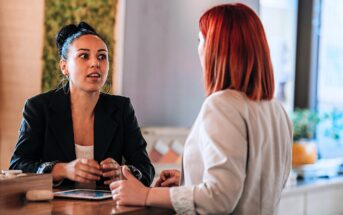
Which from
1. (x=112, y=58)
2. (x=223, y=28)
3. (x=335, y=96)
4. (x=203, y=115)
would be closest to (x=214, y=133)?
(x=203, y=115)

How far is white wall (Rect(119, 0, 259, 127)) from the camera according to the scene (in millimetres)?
3576

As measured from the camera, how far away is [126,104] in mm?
2453

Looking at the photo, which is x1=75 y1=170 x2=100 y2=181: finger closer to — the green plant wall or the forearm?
the forearm

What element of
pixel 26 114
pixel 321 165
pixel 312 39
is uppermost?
pixel 312 39

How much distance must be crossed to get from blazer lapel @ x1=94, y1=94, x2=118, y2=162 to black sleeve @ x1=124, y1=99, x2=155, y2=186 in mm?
66

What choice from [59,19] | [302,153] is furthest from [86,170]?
[302,153]

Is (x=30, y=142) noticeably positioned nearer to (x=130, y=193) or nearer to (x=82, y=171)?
(x=82, y=171)

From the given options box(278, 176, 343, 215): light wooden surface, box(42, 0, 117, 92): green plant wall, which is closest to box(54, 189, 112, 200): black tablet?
box(42, 0, 117, 92): green plant wall

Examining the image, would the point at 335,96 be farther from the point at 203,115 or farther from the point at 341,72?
the point at 203,115

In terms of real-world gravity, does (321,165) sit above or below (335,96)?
below

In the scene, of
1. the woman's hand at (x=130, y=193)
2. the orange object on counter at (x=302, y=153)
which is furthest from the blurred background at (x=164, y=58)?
the woman's hand at (x=130, y=193)

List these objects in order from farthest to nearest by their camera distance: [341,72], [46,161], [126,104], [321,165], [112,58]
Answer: [341,72], [321,165], [112,58], [126,104], [46,161]

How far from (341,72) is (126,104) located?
10.5 ft

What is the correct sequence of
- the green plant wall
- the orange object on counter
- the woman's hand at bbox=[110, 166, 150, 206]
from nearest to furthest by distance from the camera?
the woman's hand at bbox=[110, 166, 150, 206] < the green plant wall < the orange object on counter
